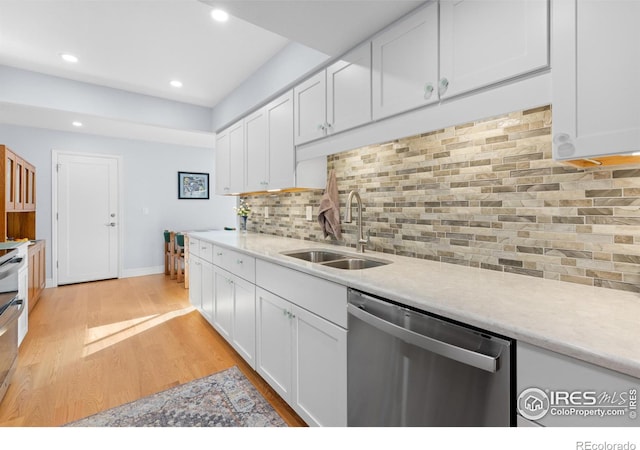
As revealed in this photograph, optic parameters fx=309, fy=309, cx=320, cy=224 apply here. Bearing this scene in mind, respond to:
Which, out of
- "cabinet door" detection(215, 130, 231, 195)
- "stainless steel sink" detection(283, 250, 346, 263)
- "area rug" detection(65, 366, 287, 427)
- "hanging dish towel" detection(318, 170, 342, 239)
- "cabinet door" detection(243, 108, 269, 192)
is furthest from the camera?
"cabinet door" detection(215, 130, 231, 195)

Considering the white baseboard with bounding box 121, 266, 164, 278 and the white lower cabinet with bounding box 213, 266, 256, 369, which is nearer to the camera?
the white lower cabinet with bounding box 213, 266, 256, 369

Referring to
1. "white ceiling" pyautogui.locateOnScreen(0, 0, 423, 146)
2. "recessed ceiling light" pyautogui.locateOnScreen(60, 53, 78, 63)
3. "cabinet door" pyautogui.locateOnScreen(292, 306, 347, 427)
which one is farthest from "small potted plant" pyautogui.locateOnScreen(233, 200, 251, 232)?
"cabinet door" pyautogui.locateOnScreen(292, 306, 347, 427)

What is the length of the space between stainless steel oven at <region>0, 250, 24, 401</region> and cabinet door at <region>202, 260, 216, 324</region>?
1347 millimetres

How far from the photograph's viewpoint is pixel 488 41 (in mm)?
1209

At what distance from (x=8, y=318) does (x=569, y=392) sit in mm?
2843

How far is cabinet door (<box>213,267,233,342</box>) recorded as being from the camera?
8.32 feet

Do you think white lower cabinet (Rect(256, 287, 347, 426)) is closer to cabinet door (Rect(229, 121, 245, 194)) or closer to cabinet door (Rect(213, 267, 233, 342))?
cabinet door (Rect(213, 267, 233, 342))

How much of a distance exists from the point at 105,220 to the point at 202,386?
4.47 m

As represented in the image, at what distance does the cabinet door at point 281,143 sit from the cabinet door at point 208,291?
1031 mm

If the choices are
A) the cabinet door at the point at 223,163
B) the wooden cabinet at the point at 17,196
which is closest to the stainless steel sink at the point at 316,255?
the cabinet door at the point at 223,163

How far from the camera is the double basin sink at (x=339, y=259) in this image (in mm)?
1935

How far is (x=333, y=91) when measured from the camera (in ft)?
6.63

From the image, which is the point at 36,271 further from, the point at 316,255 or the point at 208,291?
the point at 316,255
